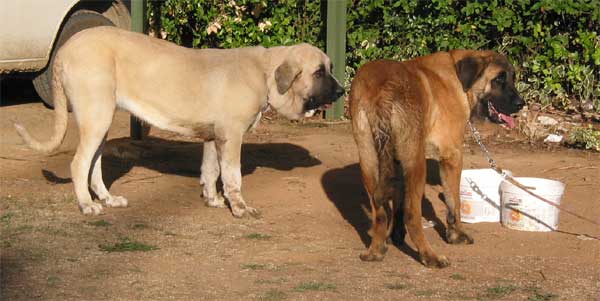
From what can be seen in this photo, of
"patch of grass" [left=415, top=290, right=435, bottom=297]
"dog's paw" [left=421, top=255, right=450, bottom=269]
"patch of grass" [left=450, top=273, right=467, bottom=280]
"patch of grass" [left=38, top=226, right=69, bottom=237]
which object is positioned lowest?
"patch of grass" [left=38, top=226, right=69, bottom=237]

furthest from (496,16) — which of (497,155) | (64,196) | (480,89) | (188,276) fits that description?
(188,276)

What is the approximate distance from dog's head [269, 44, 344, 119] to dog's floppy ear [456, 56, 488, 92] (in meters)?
1.39

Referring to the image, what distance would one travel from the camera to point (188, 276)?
584 centimetres

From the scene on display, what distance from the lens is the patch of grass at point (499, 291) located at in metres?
5.58

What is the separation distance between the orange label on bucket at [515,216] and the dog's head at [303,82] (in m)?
1.71

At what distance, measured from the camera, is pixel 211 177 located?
796 centimetres

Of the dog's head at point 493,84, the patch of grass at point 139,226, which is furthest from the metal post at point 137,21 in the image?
the dog's head at point 493,84

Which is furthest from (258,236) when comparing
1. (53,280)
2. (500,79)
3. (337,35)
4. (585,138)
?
(337,35)

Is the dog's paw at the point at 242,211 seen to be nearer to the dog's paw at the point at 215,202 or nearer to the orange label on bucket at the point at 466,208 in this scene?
the dog's paw at the point at 215,202

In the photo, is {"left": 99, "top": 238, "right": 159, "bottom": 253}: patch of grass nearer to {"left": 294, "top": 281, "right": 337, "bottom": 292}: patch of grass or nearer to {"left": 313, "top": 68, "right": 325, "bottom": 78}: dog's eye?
{"left": 294, "top": 281, "right": 337, "bottom": 292}: patch of grass

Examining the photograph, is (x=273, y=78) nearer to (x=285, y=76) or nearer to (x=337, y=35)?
(x=285, y=76)

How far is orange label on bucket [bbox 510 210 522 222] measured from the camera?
733 cm

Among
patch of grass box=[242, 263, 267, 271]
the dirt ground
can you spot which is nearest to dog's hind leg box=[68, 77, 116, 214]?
the dirt ground

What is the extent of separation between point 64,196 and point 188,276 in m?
2.44
